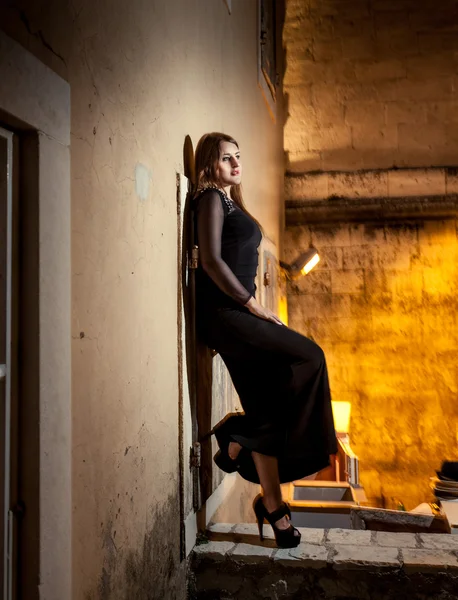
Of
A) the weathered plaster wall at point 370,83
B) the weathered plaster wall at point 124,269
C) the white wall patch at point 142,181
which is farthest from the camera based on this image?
the weathered plaster wall at point 370,83

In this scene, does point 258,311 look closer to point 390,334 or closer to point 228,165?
point 228,165

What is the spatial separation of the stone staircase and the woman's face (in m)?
1.66

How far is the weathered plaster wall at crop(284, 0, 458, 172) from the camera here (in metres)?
7.82

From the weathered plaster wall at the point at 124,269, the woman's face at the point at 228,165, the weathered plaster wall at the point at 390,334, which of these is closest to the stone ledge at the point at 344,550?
the weathered plaster wall at the point at 124,269

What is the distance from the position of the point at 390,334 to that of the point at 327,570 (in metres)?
5.43

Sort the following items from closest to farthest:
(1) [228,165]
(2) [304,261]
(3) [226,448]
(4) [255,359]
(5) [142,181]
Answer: (5) [142,181] → (4) [255,359] → (3) [226,448] → (1) [228,165] → (2) [304,261]

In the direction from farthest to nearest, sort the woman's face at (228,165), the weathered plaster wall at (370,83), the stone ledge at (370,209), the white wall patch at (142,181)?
1. the weathered plaster wall at (370,83)
2. the stone ledge at (370,209)
3. the woman's face at (228,165)
4. the white wall patch at (142,181)

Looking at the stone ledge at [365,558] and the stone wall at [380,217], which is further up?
the stone wall at [380,217]

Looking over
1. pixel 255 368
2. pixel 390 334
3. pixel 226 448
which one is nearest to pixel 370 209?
pixel 390 334

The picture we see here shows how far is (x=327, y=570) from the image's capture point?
106 inches

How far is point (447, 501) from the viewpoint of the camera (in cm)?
434

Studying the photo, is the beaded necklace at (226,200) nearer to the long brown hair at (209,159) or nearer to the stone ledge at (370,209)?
the long brown hair at (209,159)

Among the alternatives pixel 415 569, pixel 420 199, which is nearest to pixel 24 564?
pixel 415 569

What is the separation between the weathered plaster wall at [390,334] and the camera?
7.69 m
